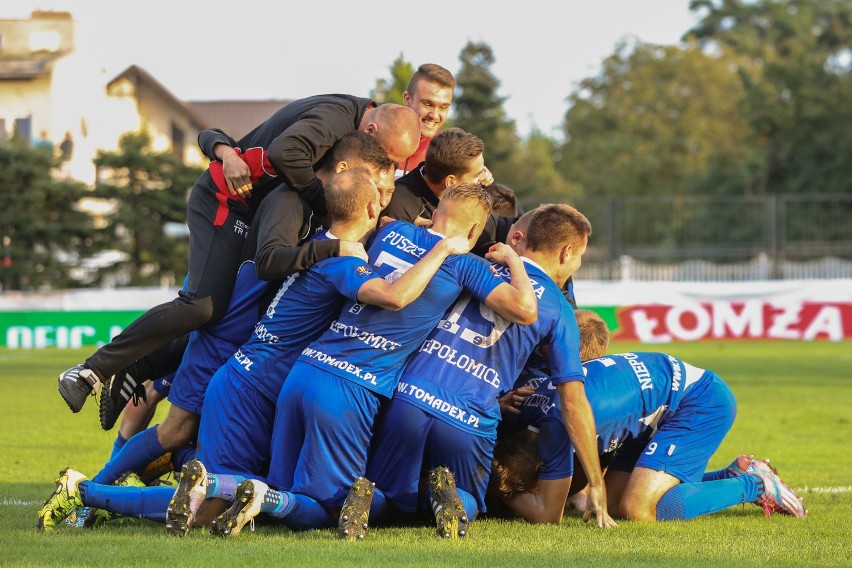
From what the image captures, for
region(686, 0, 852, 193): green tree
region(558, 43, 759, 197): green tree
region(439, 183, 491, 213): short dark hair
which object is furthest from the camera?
region(558, 43, 759, 197): green tree

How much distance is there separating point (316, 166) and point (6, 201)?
25.4 m

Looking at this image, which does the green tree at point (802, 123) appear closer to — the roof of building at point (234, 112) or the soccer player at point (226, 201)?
the roof of building at point (234, 112)

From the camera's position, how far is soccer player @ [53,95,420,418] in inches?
253

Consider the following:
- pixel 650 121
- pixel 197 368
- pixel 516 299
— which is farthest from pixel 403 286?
pixel 650 121

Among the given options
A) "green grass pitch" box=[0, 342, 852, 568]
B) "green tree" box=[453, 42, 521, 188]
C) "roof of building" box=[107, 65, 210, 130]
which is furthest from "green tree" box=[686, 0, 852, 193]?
"green grass pitch" box=[0, 342, 852, 568]

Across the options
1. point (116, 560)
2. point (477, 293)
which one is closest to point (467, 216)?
point (477, 293)

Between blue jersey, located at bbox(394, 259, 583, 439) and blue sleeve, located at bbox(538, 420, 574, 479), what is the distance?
1.13 feet

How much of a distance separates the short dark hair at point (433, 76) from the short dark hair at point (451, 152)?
840 mm

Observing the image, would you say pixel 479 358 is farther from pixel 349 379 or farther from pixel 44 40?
pixel 44 40

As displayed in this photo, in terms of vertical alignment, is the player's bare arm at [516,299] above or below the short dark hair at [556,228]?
below

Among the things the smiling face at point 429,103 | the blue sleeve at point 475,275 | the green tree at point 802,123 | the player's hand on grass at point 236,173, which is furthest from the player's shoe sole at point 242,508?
the green tree at point 802,123

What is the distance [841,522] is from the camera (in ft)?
20.5

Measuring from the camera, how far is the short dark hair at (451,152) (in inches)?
264

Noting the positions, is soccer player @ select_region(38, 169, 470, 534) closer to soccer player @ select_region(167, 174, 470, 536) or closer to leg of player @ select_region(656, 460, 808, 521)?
soccer player @ select_region(167, 174, 470, 536)
